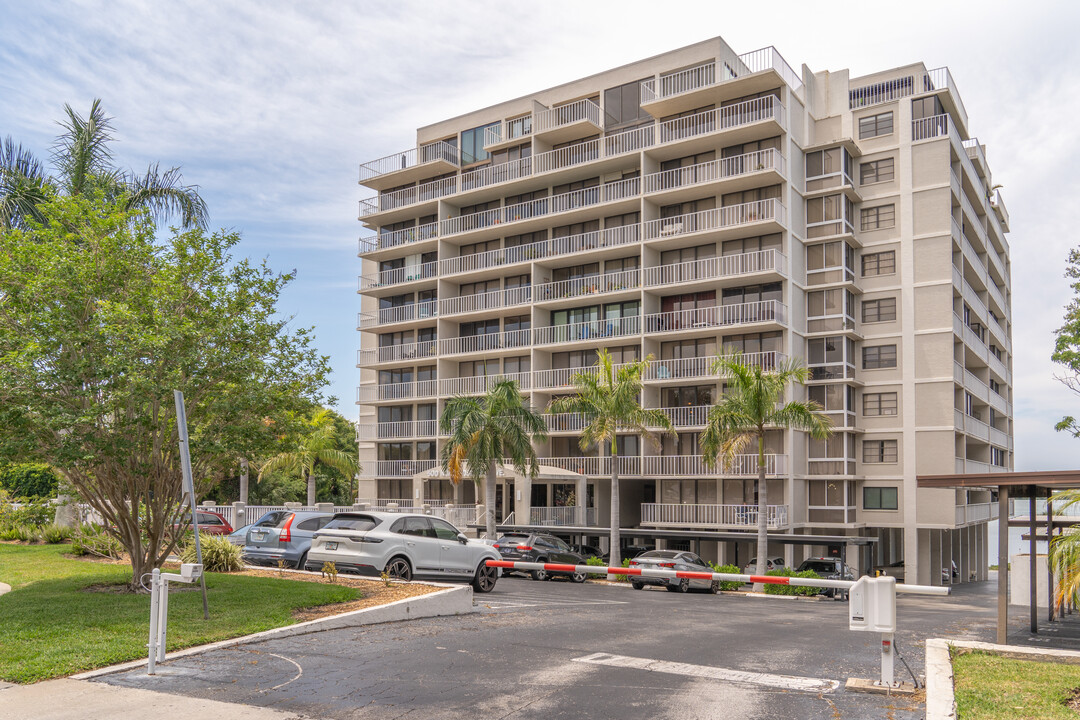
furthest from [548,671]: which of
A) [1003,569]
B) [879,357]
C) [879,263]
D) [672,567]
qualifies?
[879,263]

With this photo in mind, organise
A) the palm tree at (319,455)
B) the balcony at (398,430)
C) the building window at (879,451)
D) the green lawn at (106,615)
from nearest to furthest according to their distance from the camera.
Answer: the green lawn at (106,615) → the building window at (879,451) → the balcony at (398,430) → the palm tree at (319,455)

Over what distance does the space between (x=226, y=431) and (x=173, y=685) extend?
22.8 feet

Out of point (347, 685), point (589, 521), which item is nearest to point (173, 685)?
point (347, 685)

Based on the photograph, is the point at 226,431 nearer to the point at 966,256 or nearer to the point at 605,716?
the point at 605,716

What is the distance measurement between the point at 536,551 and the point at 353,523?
11487 millimetres

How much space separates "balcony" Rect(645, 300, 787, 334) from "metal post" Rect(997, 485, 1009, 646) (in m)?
25.3

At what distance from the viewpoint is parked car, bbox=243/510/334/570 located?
21.9 metres

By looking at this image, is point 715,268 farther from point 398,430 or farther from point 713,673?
point 713,673

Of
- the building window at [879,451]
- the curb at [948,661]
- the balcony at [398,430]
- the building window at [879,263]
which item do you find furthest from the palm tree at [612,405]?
the curb at [948,661]

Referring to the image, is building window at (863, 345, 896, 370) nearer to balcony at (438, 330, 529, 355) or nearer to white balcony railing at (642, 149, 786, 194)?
white balcony railing at (642, 149, 786, 194)

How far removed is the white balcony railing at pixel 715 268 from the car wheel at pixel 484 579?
78.8 feet

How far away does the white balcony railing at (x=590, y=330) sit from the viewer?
43.8m

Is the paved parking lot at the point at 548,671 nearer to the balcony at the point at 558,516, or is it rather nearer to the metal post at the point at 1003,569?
the metal post at the point at 1003,569

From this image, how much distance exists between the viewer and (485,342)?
49.2 meters
